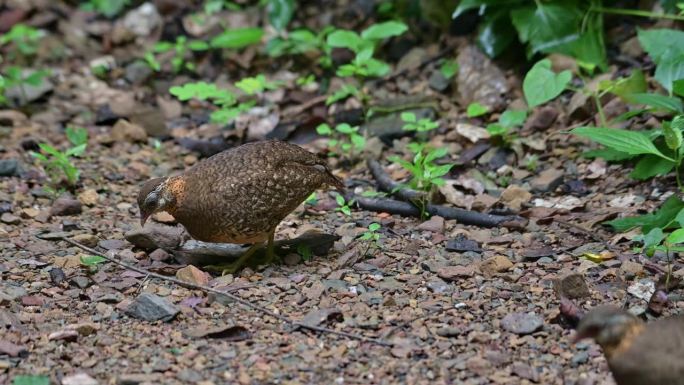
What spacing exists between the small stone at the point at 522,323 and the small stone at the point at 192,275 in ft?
5.17

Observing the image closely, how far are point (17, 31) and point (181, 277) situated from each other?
15.9ft

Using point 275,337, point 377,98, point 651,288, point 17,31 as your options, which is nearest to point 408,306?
point 275,337

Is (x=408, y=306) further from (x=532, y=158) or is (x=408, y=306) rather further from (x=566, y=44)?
(x=566, y=44)

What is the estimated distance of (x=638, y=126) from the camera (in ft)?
20.7

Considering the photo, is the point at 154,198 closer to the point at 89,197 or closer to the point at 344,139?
the point at 89,197

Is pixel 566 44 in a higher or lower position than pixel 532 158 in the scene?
higher

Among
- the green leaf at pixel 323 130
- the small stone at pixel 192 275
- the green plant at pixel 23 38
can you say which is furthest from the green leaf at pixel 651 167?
the green plant at pixel 23 38

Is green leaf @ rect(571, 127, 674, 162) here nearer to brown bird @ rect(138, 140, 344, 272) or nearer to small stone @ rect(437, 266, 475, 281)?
small stone @ rect(437, 266, 475, 281)

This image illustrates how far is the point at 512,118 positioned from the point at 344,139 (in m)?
1.34

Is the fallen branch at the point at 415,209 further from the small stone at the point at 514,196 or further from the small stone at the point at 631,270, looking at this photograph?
the small stone at the point at 631,270

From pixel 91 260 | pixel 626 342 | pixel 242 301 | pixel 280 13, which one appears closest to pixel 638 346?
pixel 626 342

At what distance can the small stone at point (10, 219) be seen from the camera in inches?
227

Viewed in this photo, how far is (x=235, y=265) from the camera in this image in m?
5.24

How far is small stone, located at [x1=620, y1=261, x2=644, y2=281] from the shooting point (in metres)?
4.75
